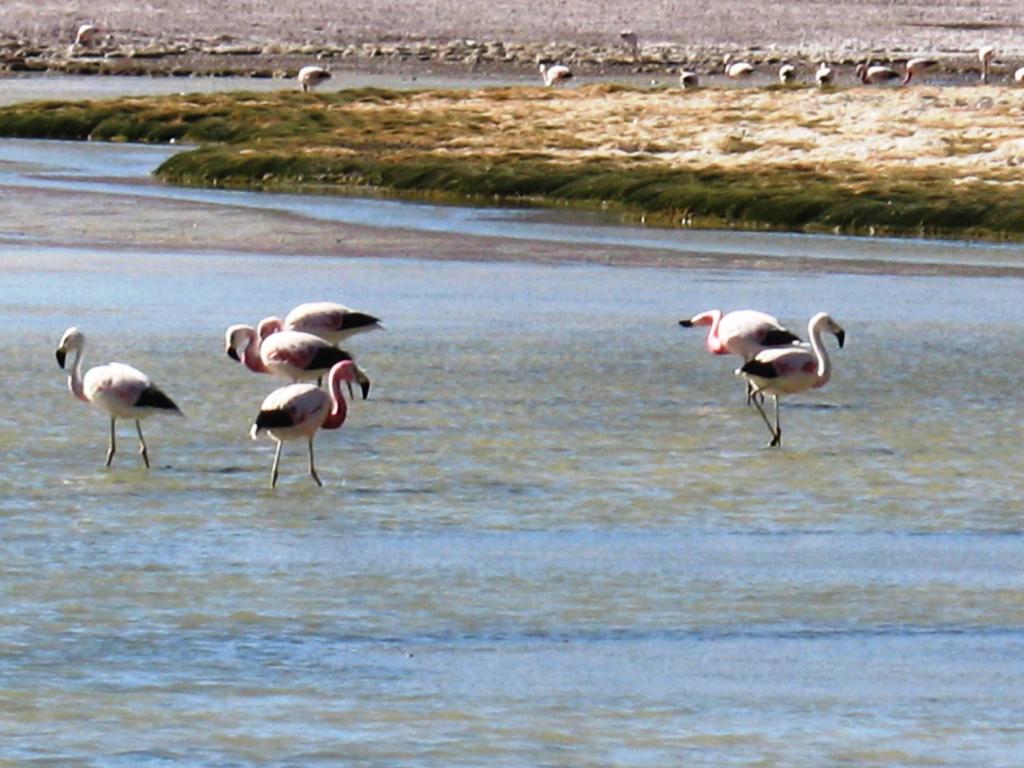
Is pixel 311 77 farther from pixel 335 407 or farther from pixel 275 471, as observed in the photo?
pixel 275 471

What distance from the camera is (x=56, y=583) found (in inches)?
424

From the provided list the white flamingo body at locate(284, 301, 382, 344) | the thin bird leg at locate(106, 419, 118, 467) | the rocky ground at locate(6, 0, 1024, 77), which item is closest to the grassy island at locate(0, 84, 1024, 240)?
the white flamingo body at locate(284, 301, 382, 344)

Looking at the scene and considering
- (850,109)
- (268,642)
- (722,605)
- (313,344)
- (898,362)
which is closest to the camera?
(268,642)

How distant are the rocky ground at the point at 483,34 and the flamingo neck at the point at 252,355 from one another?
48.0 metres

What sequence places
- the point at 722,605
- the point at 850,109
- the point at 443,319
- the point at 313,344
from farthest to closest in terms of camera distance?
the point at 850,109 < the point at 443,319 < the point at 313,344 < the point at 722,605

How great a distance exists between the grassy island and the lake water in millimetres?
10086

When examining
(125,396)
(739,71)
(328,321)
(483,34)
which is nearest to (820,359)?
(328,321)

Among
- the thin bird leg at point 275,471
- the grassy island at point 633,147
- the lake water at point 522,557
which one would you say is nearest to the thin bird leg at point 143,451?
the lake water at point 522,557

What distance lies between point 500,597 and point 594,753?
92.3 inches

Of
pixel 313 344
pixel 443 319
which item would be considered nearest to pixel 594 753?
pixel 313 344

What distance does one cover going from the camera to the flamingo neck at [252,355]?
15570mm

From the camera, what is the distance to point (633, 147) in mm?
36469

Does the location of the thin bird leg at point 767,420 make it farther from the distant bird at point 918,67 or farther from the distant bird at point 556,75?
the distant bird at point 918,67

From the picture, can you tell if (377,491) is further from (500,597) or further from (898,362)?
(898,362)
